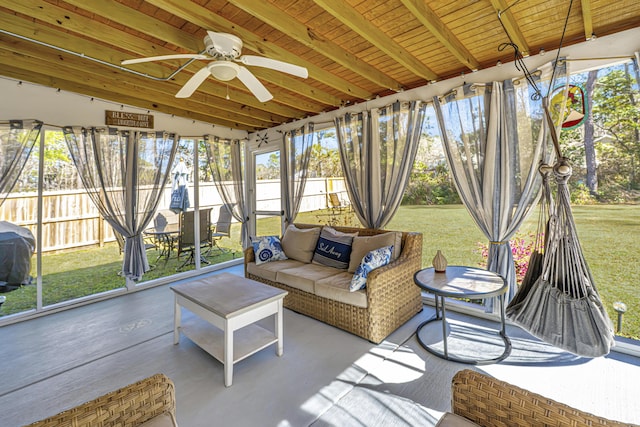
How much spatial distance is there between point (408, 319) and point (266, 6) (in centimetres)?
309

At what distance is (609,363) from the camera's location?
84.4 inches

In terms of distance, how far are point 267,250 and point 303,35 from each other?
2.49 m

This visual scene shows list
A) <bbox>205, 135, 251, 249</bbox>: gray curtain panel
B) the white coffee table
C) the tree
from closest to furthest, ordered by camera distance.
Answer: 1. the white coffee table
2. the tree
3. <bbox>205, 135, 251, 249</bbox>: gray curtain panel

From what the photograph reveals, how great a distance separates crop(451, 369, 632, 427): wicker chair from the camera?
838mm

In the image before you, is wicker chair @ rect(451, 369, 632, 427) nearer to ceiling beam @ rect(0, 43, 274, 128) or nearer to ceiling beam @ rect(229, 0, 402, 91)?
ceiling beam @ rect(229, 0, 402, 91)

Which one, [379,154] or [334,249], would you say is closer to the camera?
[334,249]

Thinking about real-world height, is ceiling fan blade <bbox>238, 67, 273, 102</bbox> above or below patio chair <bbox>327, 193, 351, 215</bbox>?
above

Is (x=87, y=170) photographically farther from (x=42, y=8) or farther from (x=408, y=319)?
(x=408, y=319)

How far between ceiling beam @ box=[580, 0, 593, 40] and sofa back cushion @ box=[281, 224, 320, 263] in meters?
3.13

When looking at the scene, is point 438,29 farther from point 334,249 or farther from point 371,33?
point 334,249

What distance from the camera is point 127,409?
965 millimetres

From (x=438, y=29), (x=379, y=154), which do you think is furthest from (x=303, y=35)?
(x=379, y=154)

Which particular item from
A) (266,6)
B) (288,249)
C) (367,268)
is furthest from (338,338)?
(266,6)

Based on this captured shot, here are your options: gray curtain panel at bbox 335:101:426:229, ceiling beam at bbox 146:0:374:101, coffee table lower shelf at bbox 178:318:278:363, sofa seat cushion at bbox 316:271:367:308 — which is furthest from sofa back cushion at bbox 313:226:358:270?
ceiling beam at bbox 146:0:374:101
